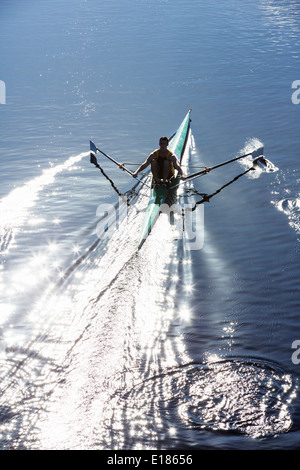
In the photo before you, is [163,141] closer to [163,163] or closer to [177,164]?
[163,163]

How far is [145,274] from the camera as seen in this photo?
14.2 m

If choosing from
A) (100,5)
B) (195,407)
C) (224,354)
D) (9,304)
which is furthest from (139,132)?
(100,5)

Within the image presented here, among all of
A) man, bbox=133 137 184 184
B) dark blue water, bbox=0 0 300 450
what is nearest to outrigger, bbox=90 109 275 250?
man, bbox=133 137 184 184

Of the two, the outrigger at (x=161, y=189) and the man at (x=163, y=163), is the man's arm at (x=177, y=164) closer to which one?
the man at (x=163, y=163)

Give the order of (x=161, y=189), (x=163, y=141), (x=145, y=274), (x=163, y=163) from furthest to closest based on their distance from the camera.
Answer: (x=161, y=189)
(x=163, y=163)
(x=163, y=141)
(x=145, y=274)

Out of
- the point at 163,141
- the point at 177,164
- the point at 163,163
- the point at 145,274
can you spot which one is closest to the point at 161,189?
the point at 163,163

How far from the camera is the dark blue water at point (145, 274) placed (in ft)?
31.2

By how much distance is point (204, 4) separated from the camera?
51.1m

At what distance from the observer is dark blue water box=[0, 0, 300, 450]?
9.52 metres

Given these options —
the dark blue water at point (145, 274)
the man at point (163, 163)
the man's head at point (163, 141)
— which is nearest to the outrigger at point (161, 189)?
the man at point (163, 163)

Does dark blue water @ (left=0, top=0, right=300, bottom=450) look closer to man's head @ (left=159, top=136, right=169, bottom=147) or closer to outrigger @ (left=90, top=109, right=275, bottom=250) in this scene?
outrigger @ (left=90, top=109, right=275, bottom=250)

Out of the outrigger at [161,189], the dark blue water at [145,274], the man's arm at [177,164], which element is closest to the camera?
the dark blue water at [145,274]

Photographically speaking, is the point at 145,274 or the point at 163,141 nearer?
the point at 145,274

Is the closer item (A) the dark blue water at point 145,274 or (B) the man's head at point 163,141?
(A) the dark blue water at point 145,274
